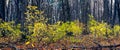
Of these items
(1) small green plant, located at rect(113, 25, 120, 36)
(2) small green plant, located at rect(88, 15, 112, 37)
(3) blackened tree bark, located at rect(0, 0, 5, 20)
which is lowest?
(1) small green plant, located at rect(113, 25, 120, 36)

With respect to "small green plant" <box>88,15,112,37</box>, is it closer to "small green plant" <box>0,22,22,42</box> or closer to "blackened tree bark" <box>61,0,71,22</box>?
"small green plant" <box>0,22,22,42</box>

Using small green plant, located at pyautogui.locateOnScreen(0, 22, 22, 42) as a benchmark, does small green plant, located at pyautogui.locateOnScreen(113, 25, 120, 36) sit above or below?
below

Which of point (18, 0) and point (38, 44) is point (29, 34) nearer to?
point (38, 44)

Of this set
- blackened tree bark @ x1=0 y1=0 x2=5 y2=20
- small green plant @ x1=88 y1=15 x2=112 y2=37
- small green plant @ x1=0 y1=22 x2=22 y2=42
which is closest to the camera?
small green plant @ x1=0 y1=22 x2=22 y2=42

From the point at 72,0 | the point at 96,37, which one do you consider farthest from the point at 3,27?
the point at 72,0

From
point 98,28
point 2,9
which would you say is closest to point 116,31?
point 98,28

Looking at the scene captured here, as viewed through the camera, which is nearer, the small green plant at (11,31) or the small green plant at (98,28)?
the small green plant at (11,31)

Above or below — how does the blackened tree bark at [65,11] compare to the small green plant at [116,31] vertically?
above

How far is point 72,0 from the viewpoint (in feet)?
95.8

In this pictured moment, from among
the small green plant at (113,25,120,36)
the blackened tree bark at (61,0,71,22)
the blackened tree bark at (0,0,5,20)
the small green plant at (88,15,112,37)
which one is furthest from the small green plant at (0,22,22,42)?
the blackened tree bark at (61,0,71,22)

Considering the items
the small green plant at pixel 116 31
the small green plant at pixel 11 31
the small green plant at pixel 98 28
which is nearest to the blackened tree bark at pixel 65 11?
the small green plant at pixel 116 31

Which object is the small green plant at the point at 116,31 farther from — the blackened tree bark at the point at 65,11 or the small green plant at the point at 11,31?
the small green plant at the point at 11,31

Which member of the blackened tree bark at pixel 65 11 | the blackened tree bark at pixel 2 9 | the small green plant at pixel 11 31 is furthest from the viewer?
the blackened tree bark at pixel 65 11

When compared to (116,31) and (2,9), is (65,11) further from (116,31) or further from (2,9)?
(2,9)
